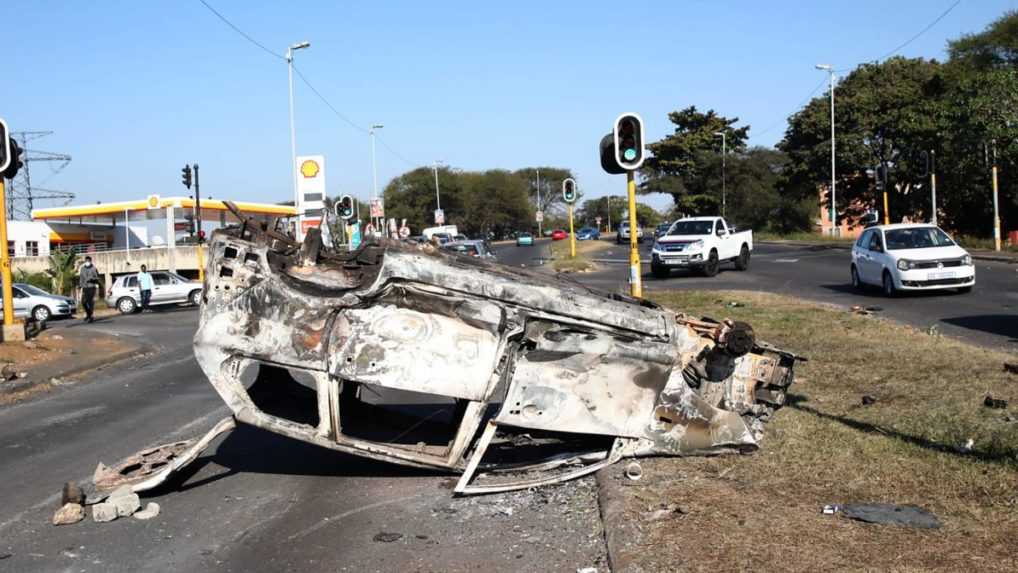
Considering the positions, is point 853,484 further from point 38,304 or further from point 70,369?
point 38,304

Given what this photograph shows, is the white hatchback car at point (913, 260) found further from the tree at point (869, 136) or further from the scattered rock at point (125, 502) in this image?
the tree at point (869, 136)

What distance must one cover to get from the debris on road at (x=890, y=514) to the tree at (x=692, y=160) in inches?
2859

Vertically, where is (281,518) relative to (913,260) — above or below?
below

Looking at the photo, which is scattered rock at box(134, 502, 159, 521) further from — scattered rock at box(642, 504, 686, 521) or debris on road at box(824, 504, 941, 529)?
debris on road at box(824, 504, 941, 529)

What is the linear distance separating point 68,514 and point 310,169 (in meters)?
27.9

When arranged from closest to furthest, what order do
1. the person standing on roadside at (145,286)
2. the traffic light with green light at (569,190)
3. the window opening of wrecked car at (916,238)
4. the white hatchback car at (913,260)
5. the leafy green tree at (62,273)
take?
1. the white hatchback car at (913,260)
2. the window opening of wrecked car at (916,238)
3. the person standing on roadside at (145,286)
4. the traffic light with green light at (569,190)
5. the leafy green tree at (62,273)

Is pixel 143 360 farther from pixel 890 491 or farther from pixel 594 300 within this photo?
pixel 890 491

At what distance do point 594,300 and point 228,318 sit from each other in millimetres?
2492

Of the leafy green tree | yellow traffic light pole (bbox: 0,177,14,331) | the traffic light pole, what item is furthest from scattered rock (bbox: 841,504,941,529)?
the leafy green tree

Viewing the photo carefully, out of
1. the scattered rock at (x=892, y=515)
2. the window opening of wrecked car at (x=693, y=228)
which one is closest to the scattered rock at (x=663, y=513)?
the scattered rock at (x=892, y=515)

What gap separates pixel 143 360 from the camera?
16422 millimetres

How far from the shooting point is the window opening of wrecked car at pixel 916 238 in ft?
67.9

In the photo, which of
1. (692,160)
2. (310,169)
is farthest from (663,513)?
(692,160)

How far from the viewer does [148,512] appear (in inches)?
248
